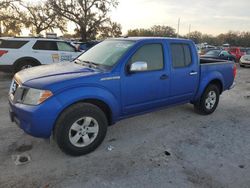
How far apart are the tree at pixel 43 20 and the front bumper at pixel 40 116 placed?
117 feet

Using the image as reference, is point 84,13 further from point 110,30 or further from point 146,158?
point 146,158

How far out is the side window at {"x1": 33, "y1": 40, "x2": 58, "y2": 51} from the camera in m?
10.5

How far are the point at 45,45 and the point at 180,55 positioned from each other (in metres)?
7.24

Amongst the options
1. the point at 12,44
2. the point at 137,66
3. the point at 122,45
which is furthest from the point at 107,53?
the point at 12,44

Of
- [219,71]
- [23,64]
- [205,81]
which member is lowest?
[23,64]

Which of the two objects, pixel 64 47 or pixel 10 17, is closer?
pixel 64 47

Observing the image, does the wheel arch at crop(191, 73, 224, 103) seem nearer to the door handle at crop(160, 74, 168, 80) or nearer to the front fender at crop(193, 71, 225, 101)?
the front fender at crop(193, 71, 225, 101)

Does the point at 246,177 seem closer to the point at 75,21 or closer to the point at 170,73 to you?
the point at 170,73

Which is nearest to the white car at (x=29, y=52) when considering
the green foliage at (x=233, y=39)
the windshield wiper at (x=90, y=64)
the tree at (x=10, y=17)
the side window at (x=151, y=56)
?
the windshield wiper at (x=90, y=64)

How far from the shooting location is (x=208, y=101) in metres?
6.06

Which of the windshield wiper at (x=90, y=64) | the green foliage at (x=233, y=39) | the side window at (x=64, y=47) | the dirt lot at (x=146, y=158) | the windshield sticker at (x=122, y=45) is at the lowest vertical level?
the green foliage at (x=233, y=39)

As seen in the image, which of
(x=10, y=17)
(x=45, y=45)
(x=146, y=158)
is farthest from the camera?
(x=10, y=17)

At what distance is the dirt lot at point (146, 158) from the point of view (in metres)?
3.32

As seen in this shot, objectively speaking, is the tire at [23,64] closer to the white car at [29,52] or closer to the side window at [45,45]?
the white car at [29,52]
